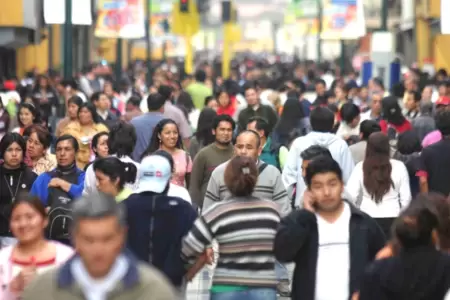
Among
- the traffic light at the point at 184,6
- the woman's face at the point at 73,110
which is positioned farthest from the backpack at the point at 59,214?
the traffic light at the point at 184,6

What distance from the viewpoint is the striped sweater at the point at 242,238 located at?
7543 mm

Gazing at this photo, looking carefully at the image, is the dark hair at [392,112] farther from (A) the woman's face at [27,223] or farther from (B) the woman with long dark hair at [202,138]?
(A) the woman's face at [27,223]

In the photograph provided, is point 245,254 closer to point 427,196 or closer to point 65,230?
point 427,196

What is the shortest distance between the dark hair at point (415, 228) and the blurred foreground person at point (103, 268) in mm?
1473

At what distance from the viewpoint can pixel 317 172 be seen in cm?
730

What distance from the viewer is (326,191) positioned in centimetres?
726

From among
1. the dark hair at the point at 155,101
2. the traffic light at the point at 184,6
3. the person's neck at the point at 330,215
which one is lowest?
the person's neck at the point at 330,215

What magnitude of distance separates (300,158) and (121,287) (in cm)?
657

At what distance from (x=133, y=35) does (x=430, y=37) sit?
71.6ft

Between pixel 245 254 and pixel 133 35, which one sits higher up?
pixel 133 35

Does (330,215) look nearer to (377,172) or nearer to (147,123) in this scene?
(377,172)

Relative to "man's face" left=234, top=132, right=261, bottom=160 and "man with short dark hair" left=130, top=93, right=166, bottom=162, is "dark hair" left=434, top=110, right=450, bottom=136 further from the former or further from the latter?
"man with short dark hair" left=130, top=93, right=166, bottom=162

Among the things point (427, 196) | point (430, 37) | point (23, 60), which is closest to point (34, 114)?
point (427, 196)

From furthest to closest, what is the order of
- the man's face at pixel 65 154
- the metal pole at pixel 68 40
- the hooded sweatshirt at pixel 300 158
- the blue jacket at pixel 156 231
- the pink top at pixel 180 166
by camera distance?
the metal pole at pixel 68 40 → the pink top at pixel 180 166 → the hooded sweatshirt at pixel 300 158 → the man's face at pixel 65 154 → the blue jacket at pixel 156 231
